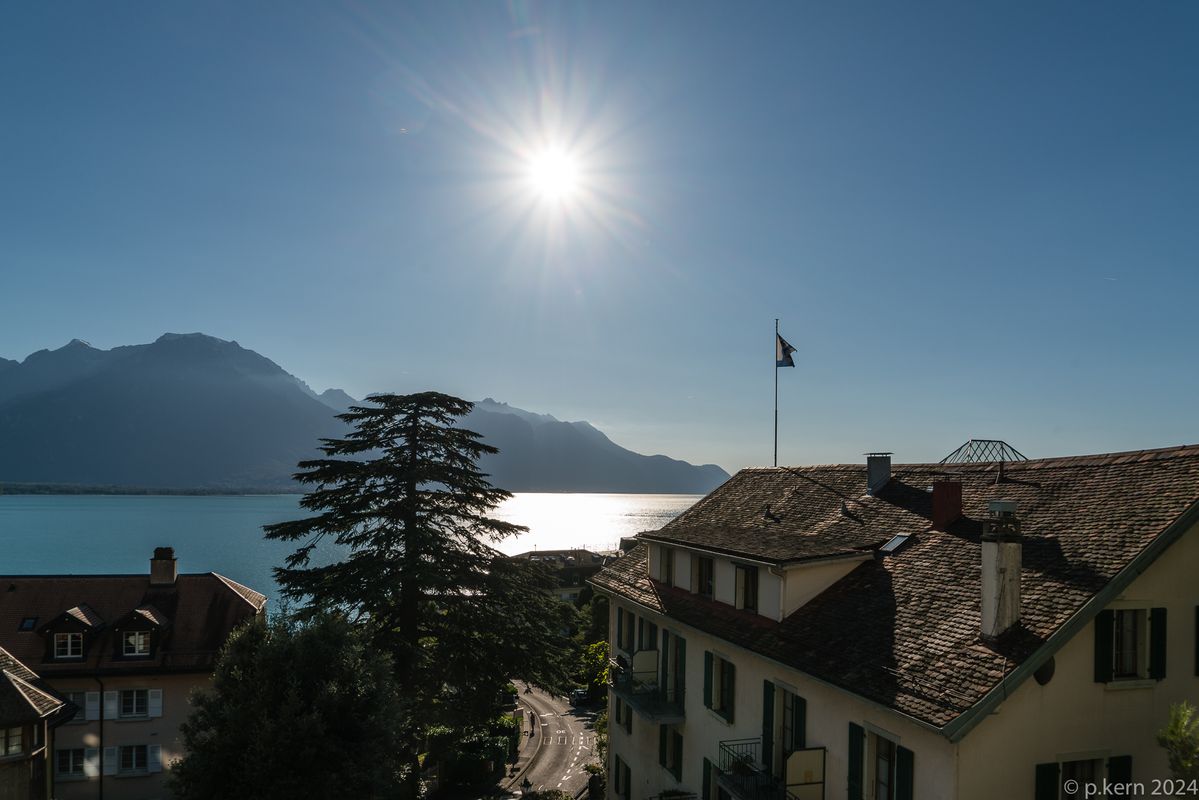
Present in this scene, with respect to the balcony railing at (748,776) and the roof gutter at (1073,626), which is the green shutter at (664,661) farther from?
the roof gutter at (1073,626)

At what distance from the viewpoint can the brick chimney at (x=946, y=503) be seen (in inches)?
675

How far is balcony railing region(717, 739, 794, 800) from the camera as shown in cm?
1546

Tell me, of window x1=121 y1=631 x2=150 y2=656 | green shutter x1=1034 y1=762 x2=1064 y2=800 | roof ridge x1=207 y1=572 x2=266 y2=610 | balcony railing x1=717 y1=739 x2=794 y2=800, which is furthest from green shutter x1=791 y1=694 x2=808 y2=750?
window x1=121 y1=631 x2=150 y2=656

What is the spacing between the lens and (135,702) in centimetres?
3075

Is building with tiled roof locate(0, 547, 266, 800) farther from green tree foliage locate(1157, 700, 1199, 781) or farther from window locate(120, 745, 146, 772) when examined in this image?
green tree foliage locate(1157, 700, 1199, 781)

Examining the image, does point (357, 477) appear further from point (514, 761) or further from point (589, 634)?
point (589, 634)

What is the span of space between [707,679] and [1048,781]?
9831mm

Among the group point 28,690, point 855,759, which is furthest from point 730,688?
point 28,690

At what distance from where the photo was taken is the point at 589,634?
2537 inches

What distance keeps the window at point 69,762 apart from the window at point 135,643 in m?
4.23

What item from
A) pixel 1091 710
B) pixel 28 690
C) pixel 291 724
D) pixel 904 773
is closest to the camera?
pixel 904 773

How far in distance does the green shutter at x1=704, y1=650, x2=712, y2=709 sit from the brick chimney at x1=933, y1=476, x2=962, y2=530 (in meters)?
7.66

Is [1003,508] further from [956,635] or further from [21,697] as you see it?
[21,697]

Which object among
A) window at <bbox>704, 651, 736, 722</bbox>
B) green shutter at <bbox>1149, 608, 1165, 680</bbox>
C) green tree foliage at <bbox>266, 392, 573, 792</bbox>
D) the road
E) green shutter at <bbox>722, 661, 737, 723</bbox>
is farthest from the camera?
the road
